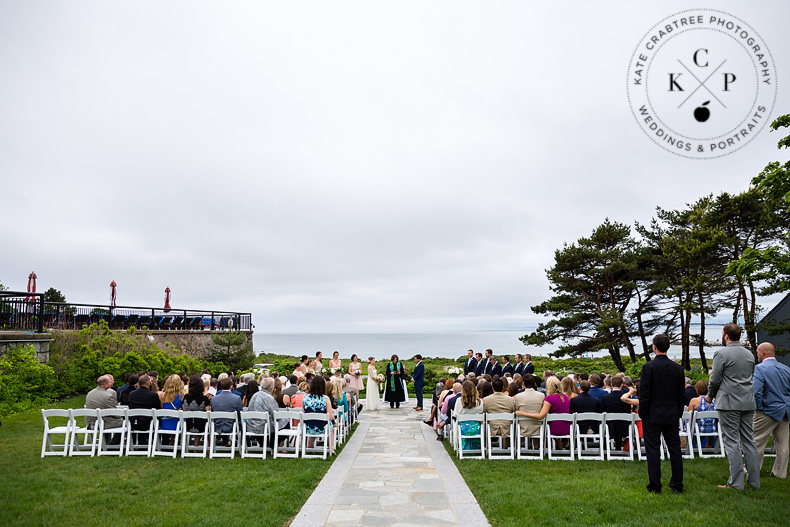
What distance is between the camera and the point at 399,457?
870 cm

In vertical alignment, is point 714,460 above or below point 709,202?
below

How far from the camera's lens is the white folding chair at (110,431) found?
819 cm

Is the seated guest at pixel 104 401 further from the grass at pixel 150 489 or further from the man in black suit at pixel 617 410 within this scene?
the man in black suit at pixel 617 410

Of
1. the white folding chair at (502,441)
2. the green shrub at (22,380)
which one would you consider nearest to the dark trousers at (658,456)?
the white folding chair at (502,441)

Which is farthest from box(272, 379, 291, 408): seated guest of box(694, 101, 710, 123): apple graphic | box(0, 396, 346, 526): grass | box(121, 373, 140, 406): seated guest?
box(694, 101, 710, 123): apple graphic

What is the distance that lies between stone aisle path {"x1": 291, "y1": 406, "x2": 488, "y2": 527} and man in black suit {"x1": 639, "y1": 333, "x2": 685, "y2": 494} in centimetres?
214

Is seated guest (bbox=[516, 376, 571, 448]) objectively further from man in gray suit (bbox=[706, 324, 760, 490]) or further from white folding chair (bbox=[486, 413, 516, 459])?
man in gray suit (bbox=[706, 324, 760, 490])

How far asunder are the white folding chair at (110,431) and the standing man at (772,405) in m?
8.80

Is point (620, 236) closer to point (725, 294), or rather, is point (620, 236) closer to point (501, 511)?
point (725, 294)

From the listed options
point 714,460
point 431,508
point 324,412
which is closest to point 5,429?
point 324,412

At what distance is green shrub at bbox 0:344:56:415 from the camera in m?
11.4

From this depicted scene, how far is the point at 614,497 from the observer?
596 cm

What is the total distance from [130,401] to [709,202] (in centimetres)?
2327

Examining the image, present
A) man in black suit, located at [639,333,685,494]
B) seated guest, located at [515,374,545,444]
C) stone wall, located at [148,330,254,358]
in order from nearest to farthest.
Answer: man in black suit, located at [639,333,685,494], seated guest, located at [515,374,545,444], stone wall, located at [148,330,254,358]
